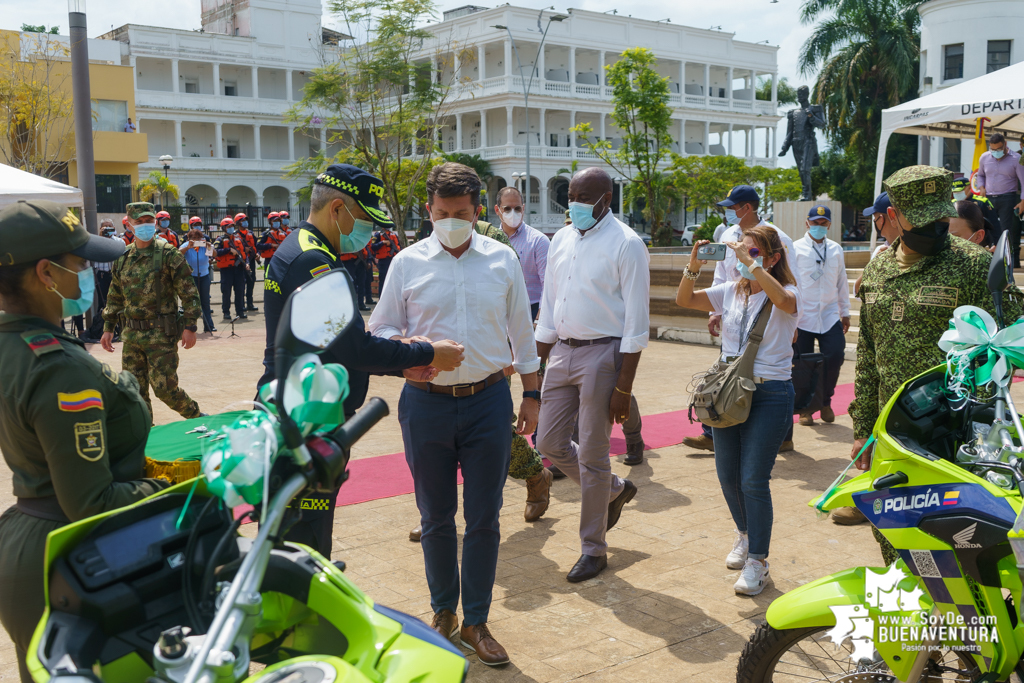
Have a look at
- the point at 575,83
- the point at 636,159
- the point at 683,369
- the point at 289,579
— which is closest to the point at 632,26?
the point at 575,83

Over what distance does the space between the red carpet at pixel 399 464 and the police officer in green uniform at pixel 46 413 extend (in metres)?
3.70

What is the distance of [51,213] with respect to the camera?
2.32 m

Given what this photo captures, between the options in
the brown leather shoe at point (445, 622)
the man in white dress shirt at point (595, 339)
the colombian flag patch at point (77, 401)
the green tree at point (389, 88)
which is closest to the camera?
the colombian flag patch at point (77, 401)

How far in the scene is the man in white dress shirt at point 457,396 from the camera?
3693mm

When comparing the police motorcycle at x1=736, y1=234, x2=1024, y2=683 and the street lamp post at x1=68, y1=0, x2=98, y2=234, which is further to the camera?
the street lamp post at x1=68, y1=0, x2=98, y2=234

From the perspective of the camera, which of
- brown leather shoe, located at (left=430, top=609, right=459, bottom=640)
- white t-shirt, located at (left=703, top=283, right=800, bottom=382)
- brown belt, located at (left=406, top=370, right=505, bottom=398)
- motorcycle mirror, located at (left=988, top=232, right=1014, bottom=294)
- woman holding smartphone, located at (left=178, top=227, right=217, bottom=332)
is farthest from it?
woman holding smartphone, located at (left=178, top=227, right=217, bottom=332)

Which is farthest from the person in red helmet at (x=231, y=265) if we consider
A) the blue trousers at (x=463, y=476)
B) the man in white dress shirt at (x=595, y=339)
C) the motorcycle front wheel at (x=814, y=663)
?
the motorcycle front wheel at (x=814, y=663)

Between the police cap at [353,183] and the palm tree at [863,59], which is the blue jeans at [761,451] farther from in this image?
the palm tree at [863,59]

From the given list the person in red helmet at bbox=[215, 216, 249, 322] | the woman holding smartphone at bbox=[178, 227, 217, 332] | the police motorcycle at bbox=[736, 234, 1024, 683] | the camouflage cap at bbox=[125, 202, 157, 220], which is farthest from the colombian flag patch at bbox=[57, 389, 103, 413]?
the person in red helmet at bbox=[215, 216, 249, 322]

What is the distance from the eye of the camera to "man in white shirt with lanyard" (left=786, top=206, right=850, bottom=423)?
26.2ft

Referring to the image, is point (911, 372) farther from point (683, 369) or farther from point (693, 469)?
point (683, 369)

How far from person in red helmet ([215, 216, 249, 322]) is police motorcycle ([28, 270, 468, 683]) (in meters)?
16.4

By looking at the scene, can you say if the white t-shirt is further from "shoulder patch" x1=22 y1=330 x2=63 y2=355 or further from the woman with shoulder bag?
"shoulder patch" x1=22 y1=330 x2=63 y2=355

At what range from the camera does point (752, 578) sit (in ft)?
14.4
